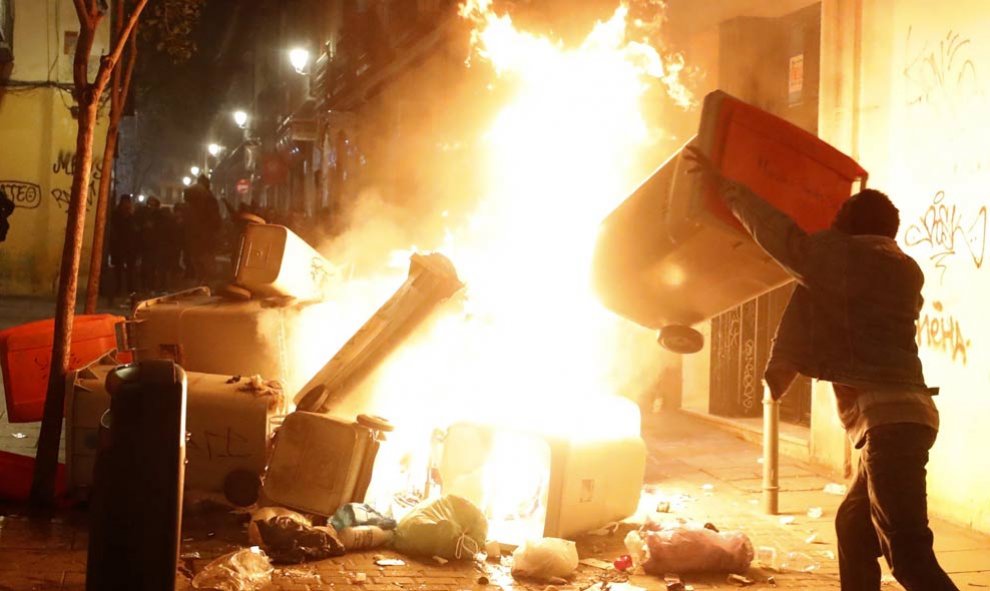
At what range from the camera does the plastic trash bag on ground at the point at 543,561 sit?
18.0ft

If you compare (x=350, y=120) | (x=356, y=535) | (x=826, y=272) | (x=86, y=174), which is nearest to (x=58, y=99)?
(x=350, y=120)

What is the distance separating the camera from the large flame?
692 cm

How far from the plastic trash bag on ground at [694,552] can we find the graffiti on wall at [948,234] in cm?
262

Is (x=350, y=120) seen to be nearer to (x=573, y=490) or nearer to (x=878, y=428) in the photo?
(x=573, y=490)

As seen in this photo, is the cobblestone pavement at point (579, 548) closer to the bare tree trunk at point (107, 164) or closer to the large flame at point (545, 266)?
the large flame at point (545, 266)

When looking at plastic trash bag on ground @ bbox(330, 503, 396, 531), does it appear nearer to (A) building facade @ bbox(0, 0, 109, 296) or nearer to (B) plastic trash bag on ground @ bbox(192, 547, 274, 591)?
(B) plastic trash bag on ground @ bbox(192, 547, 274, 591)

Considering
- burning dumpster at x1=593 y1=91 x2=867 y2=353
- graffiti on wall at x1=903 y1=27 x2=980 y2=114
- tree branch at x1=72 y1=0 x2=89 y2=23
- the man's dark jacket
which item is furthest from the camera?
graffiti on wall at x1=903 y1=27 x2=980 y2=114

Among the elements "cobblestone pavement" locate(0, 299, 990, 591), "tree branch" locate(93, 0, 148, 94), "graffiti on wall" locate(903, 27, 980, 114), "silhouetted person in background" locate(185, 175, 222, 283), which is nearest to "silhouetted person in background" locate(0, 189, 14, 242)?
"cobblestone pavement" locate(0, 299, 990, 591)

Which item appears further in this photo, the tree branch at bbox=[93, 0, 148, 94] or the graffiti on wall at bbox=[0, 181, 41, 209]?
the graffiti on wall at bbox=[0, 181, 41, 209]

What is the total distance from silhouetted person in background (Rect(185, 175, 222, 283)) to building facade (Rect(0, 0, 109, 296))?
221 centimetres

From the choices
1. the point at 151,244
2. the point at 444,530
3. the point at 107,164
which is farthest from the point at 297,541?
the point at 151,244

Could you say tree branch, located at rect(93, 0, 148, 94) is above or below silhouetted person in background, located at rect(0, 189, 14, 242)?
above

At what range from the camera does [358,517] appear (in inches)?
234

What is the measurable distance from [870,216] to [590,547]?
2.90m
